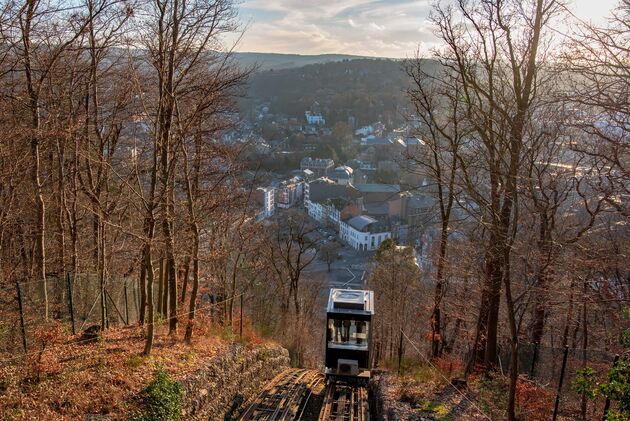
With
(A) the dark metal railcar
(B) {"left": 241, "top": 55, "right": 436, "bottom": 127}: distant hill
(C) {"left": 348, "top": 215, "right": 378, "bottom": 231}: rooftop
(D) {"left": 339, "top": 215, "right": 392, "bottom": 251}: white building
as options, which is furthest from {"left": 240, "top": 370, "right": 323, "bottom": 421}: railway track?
(B) {"left": 241, "top": 55, "right": 436, "bottom": 127}: distant hill

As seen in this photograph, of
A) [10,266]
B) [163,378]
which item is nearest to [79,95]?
[10,266]

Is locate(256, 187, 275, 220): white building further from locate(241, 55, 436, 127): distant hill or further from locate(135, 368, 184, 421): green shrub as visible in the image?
locate(135, 368, 184, 421): green shrub

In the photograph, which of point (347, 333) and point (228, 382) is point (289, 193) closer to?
point (347, 333)

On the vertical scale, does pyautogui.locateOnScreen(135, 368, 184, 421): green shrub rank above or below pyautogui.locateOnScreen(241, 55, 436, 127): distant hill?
below

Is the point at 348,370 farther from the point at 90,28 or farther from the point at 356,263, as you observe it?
the point at 356,263

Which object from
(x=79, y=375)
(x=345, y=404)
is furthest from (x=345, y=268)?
(x=79, y=375)

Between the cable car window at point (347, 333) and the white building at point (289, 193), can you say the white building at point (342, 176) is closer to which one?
the white building at point (289, 193)
